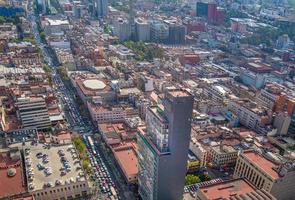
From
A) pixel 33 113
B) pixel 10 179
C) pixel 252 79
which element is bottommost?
pixel 252 79

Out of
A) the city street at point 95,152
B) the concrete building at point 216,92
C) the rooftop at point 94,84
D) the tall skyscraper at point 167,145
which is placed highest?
the tall skyscraper at point 167,145

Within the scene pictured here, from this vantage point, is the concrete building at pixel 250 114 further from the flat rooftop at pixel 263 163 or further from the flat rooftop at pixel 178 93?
the flat rooftop at pixel 178 93

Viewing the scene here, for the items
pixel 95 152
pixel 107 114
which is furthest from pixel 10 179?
pixel 107 114

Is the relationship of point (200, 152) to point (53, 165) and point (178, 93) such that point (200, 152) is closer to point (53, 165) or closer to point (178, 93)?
point (178, 93)

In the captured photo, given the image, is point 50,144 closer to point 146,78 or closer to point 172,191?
point 172,191

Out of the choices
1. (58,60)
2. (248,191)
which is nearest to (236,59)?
(58,60)

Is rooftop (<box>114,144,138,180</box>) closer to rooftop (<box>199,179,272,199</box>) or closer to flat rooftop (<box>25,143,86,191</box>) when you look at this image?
flat rooftop (<box>25,143,86,191</box>)

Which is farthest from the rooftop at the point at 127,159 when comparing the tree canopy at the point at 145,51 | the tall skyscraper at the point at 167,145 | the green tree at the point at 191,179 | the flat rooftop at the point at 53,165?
the tree canopy at the point at 145,51
